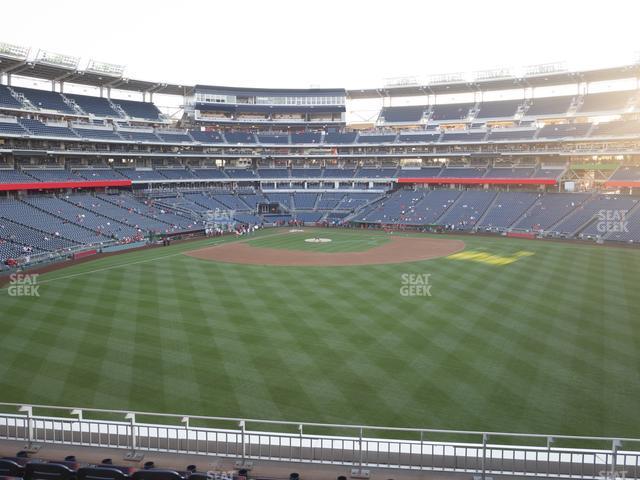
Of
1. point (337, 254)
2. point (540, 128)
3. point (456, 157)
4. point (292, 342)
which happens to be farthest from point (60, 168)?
point (540, 128)

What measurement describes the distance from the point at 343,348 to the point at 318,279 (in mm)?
14789

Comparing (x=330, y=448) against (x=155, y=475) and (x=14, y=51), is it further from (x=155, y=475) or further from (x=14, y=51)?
(x=14, y=51)

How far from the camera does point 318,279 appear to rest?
36094 mm

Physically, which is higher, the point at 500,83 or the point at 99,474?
the point at 500,83

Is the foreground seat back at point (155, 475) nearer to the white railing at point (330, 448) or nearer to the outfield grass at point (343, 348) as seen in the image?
the white railing at point (330, 448)

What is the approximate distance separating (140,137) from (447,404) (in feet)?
234

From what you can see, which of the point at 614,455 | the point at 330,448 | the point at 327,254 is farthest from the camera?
the point at 327,254

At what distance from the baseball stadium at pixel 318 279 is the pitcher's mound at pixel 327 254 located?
2.10 ft

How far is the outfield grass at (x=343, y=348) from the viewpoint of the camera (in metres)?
16.2

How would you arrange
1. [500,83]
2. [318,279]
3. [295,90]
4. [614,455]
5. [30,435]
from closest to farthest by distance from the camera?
[614,455]
[30,435]
[318,279]
[500,83]
[295,90]

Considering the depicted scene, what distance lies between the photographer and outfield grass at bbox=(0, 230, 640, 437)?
1623 centimetres

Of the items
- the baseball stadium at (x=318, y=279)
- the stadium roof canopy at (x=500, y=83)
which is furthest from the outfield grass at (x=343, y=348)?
the stadium roof canopy at (x=500, y=83)

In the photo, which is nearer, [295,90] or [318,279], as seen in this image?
[318,279]

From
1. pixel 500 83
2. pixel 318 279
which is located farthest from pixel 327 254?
pixel 500 83
